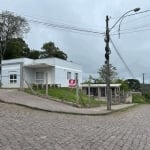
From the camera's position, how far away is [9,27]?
7006 cm

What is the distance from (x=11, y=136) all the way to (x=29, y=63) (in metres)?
37.9

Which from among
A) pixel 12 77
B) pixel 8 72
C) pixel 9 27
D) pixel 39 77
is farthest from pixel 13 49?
pixel 12 77

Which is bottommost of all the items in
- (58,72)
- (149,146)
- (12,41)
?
(149,146)

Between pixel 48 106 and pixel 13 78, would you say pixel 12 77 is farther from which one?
pixel 48 106

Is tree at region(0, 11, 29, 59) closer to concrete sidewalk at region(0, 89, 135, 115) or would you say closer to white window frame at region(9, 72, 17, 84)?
white window frame at region(9, 72, 17, 84)

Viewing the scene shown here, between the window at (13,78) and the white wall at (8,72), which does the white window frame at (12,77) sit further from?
the white wall at (8,72)

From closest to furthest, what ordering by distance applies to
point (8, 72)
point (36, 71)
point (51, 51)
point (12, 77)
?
1. point (12, 77)
2. point (8, 72)
3. point (36, 71)
4. point (51, 51)

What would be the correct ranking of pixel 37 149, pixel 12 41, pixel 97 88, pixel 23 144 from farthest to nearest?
pixel 12 41, pixel 97 88, pixel 23 144, pixel 37 149

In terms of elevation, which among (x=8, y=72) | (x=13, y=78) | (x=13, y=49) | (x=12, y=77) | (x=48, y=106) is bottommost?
(x=48, y=106)

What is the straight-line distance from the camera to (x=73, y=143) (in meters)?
9.62

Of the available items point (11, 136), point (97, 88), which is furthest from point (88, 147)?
point (97, 88)

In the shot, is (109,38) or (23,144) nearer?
(23,144)

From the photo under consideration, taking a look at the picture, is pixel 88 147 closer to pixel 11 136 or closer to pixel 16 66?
pixel 11 136

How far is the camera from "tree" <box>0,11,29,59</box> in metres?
69.3
